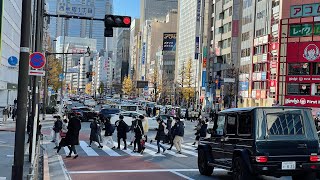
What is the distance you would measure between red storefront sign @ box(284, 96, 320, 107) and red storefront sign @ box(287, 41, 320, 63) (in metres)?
5.03

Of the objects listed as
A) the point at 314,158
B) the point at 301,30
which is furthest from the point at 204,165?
the point at 301,30

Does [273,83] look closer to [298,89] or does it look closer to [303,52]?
[298,89]

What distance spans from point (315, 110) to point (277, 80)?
7622 millimetres

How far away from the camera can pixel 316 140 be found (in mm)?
11359

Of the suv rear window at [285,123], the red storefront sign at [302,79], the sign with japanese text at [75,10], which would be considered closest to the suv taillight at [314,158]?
the suv rear window at [285,123]

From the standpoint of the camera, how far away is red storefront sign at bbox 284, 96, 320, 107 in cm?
6325

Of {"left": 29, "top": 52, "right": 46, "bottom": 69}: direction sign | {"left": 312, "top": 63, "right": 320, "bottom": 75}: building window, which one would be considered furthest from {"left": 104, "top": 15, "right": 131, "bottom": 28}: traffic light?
{"left": 312, "top": 63, "right": 320, "bottom": 75}: building window

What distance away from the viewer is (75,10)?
1808cm

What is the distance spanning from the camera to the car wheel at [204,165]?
14342 mm

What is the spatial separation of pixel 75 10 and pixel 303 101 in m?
51.7

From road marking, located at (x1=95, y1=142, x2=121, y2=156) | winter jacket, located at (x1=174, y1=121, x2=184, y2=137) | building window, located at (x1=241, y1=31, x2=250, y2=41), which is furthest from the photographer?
building window, located at (x1=241, y1=31, x2=250, y2=41)

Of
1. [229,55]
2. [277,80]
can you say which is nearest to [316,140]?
[277,80]

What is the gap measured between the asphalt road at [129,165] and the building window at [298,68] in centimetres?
4619

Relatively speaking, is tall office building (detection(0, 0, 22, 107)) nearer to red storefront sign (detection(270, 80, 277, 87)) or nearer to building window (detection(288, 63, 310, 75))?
red storefront sign (detection(270, 80, 277, 87))
